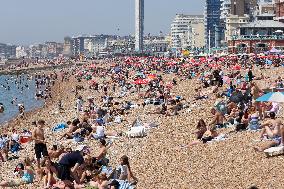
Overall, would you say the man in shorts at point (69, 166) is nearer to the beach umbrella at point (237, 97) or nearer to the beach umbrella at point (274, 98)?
the beach umbrella at point (274, 98)

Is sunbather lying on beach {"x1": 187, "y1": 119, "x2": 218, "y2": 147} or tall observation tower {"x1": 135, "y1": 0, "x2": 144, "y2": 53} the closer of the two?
sunbather lying on beach {"x1": 187, "y1": 119, "x2": 218, "y2": 147}

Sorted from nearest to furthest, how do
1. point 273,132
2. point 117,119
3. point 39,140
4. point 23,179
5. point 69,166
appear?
point 69,166 → point 273,132 → point 39,140 → point 23,179 → point 117,119

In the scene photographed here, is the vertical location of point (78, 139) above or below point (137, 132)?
below

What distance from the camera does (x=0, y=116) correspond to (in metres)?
39.0

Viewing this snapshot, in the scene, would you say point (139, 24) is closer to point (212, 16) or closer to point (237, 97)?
point (212, 16)

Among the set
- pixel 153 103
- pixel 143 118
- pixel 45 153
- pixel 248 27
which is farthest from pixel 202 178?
pixel 248 27

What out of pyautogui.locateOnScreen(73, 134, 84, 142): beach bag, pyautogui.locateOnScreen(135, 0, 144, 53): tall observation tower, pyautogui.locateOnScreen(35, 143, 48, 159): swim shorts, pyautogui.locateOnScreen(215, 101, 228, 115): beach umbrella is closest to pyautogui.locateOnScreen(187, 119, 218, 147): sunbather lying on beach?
pyautogui.locateOnScreen(215, 101, 228, 115): beach umbrella

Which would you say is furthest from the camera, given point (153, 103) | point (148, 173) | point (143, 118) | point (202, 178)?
point (153, 103)

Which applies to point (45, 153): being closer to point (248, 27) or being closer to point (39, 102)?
point (39, 102)

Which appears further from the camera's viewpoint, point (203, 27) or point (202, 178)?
point (203, 27)

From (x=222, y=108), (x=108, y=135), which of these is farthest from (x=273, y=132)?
(x=108, y=135)

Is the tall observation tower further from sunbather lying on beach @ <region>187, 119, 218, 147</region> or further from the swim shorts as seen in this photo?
the swim shorts

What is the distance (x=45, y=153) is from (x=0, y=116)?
26573 mm

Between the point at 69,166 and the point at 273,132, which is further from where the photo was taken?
the point at 273,132
